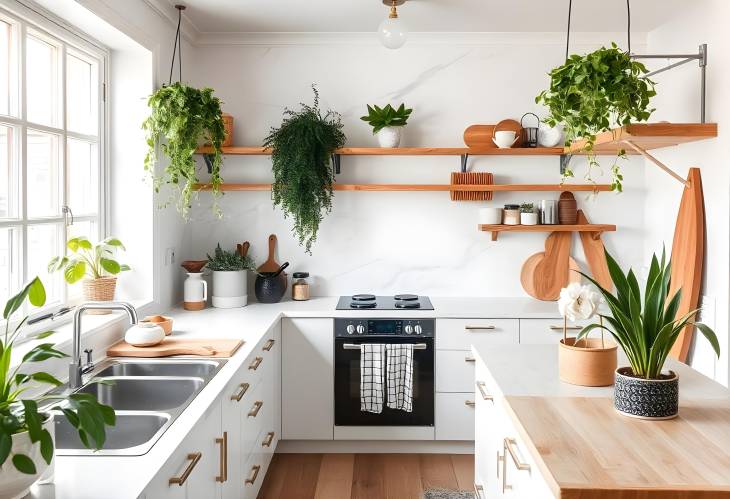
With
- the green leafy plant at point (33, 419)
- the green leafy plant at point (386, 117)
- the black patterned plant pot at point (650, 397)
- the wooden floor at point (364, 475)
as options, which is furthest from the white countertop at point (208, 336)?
the green leafy plant at point (386, 117)

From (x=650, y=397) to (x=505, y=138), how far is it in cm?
240

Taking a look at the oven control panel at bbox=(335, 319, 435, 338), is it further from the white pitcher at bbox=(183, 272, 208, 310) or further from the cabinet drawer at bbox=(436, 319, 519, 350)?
the white pitcher at bbox=(183, 272, 208, 310)

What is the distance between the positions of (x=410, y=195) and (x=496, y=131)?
66cm

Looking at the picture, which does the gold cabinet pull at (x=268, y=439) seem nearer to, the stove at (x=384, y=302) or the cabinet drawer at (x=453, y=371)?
the stove at (x=384, y=302)

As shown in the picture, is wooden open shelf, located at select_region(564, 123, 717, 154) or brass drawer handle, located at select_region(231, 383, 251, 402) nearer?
brass drawer handle, located at select_region(231, 383, 251, 402)

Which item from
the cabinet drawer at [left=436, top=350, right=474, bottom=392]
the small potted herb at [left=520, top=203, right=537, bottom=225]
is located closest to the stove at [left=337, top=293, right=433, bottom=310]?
the cabinet drawer at [left=436, top=350, right=474, bottom=392]

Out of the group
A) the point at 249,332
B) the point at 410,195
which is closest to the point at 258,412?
the point at 249,332

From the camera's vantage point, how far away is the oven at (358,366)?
3.73 m

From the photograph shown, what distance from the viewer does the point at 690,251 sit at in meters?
3.40

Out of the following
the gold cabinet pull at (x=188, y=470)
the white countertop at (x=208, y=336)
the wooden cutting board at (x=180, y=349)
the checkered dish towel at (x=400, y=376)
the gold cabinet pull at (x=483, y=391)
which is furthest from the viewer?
the checkered dish towel at (x=400, y=376)

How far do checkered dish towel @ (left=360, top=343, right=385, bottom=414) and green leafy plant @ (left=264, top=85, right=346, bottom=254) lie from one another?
29.2 inches

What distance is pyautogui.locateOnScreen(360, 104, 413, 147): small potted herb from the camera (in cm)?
400

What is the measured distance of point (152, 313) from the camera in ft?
11.5

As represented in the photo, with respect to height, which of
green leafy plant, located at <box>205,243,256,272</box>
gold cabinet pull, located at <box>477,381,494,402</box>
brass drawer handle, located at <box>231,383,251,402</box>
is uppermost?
green leafy plant, located at <box>205,243,256,272</box>
